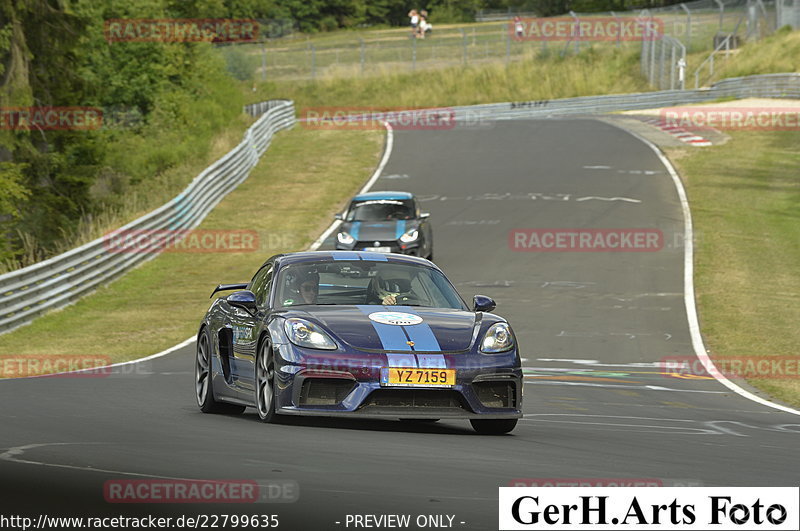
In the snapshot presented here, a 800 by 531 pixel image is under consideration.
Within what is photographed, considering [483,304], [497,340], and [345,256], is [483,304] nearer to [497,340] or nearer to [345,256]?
[497,340]

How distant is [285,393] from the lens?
30.4 feet

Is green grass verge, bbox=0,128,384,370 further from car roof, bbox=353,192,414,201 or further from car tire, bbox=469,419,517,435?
car tire, bbox=469,419,517,435

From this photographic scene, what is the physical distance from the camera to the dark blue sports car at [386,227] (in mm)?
26234

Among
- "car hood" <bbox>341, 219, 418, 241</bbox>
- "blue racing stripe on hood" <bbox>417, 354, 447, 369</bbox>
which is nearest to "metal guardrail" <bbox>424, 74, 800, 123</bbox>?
"car hood" <bbox>341, 219, 418, 241</bbox>

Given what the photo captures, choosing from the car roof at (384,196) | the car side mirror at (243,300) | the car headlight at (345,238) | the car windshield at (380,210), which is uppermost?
the car side mirror at (243,300)

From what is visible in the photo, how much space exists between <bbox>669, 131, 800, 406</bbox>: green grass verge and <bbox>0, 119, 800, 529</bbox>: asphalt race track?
723 mm

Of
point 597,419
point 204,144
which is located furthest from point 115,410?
point 204,144

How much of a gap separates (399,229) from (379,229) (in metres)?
0.42

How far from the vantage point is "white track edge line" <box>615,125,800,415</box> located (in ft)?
49.6

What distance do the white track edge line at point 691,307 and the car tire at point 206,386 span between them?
5682 millimetres

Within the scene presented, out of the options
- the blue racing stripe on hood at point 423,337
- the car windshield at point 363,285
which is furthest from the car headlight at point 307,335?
the car windshield at point 363,285

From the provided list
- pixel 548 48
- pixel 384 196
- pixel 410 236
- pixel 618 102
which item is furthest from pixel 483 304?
pixel 548 48

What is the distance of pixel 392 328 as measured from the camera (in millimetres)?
9477

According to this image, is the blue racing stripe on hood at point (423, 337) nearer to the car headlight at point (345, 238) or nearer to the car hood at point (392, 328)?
the car hood at point (392, 328)
